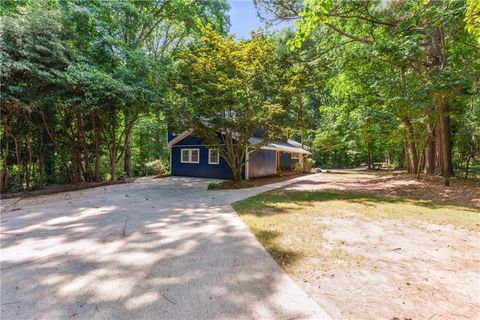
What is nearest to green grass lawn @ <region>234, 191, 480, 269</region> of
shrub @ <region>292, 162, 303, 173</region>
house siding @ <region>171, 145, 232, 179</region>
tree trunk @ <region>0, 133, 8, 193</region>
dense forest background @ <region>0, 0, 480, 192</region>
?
dense forest background @ <region>0, 0, 480, 192</region>

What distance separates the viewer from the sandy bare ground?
2129 millimetres

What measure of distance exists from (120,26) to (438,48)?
46.9ft

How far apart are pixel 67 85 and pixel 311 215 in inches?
350

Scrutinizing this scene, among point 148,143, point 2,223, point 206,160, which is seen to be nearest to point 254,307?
point 2,223

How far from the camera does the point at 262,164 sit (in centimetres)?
1484

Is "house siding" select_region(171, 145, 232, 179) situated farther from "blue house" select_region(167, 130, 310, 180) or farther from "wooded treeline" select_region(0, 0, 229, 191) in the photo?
"wooded treeline" select_region(0, 0, 229, 191)

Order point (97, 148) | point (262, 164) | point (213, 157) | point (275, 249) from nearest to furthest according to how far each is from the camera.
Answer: point (275, 249) → point (97, 148) → point (213, 157) → point (262, 164)

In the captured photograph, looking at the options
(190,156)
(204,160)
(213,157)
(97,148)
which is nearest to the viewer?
(97,148)

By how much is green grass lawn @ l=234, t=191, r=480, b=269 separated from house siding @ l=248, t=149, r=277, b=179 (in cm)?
627

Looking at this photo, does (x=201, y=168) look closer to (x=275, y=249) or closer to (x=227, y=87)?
(x=227, y=87)

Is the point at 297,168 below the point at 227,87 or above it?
below

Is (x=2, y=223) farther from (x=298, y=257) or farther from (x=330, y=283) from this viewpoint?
(x=330, y=283)

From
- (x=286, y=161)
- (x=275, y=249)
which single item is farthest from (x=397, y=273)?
(x=286, y=161)

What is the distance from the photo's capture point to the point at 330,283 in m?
2.54
